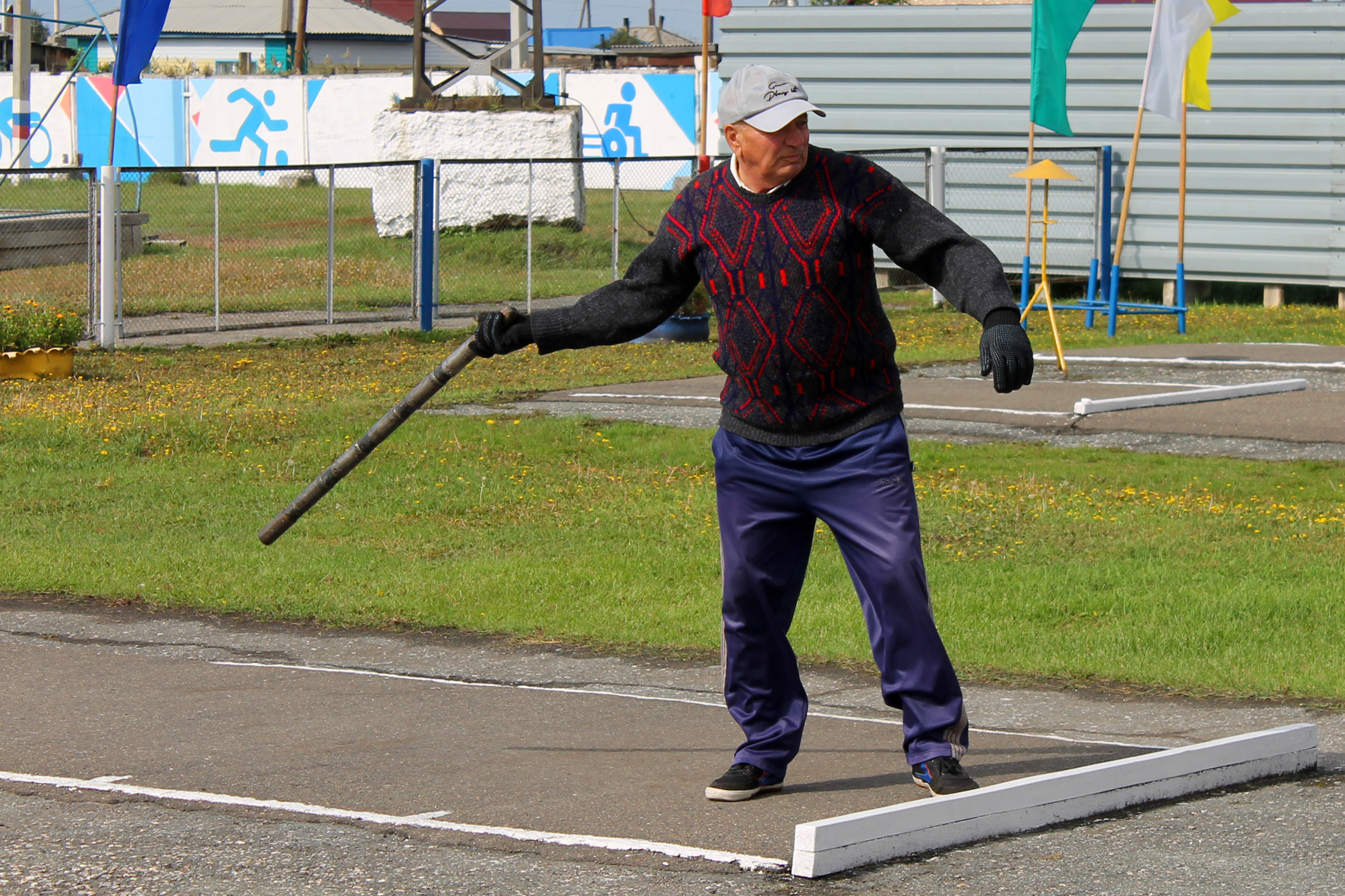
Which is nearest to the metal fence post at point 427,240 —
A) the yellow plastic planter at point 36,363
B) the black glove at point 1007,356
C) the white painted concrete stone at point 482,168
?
the yellow plastic planter at point 36,363

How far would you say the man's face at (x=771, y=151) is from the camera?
4551mm

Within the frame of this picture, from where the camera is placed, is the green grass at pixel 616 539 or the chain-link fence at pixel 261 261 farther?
the chain-link fence at pixel 261 261

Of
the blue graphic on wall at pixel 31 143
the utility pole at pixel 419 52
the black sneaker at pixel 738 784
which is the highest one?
the blue graphic on wall at pixel 31 143

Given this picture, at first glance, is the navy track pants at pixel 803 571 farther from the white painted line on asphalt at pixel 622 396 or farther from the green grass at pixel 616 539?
the white painted line on asphalt at pixel 622 396

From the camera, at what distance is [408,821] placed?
4.72 metres

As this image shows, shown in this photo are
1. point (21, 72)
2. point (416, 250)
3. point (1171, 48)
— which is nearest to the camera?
point (1171, 48)

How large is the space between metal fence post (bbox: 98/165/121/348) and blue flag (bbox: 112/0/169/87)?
137 centimetres

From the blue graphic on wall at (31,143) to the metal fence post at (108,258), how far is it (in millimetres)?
30957

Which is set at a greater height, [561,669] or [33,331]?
[33,331]

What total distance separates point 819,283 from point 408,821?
1760mm

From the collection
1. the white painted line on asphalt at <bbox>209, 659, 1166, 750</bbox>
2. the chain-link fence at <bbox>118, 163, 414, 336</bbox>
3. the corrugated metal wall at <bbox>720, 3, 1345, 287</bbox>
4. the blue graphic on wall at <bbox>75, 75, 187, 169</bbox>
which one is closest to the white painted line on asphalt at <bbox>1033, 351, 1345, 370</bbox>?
the corrugated metal wall at <bbox>720, 3, 1345, 287</bbox>

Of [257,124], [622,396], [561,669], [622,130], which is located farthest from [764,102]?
[257,124]

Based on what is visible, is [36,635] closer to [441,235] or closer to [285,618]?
[285,618]

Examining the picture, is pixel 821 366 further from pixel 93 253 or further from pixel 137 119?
pixel 137 119
